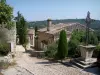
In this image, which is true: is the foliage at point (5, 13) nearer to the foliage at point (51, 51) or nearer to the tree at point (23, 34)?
the foliage at point (51, 51)

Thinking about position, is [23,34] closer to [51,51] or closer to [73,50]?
[51,51]

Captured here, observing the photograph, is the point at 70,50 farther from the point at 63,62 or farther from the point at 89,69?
the point at 89,69

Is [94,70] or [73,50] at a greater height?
[73,50]

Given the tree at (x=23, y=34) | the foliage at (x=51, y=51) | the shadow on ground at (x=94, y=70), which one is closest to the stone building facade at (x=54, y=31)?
the tree at (x=23, y=34)

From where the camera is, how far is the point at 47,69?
14234 millimetres

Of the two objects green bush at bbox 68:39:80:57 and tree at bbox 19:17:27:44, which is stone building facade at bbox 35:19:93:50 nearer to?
tree at bbox 19:17:27:44

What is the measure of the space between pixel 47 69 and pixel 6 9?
12.7 metres

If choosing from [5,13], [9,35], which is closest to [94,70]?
[9,35]

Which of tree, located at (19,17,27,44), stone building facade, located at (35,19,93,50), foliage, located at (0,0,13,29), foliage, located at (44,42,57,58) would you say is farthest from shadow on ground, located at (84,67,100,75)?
tree, located at (19,17,27,44)

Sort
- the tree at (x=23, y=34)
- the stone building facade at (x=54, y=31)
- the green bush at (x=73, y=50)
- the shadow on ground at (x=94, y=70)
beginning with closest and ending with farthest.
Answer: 1. the shadow on ground at (x=94, y=70)
2. the green bush at (x=73, y=50)
3. the stone building facade at (x=54, y=31)
4. the tree at (x=23, y=34)

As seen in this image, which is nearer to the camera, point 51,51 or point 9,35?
Result: point 51,51

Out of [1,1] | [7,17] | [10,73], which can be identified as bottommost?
[10,73]

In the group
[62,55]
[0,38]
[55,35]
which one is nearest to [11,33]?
[0,38]

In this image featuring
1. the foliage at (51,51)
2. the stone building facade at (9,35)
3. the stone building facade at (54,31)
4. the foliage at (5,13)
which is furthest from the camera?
the stone building facade at (54,31)
